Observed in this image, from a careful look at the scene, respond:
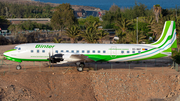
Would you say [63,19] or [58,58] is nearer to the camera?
[58,58]

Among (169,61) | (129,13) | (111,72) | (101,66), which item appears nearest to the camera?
(111,72)

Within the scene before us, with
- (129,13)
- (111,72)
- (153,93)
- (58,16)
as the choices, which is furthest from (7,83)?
(129,13)

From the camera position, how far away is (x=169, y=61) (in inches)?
1486

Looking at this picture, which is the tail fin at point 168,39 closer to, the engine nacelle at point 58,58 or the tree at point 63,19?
the engine nacelle at point 58,58

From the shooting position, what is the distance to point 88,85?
2670cm

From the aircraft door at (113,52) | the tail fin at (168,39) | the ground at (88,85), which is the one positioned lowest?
the ground at (88,85)

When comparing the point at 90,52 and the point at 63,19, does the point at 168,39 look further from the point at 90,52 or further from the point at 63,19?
the point at 63,19

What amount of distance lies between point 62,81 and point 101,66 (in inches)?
351

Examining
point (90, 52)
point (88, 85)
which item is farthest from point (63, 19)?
point (88, 85)

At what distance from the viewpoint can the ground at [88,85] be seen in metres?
24.3

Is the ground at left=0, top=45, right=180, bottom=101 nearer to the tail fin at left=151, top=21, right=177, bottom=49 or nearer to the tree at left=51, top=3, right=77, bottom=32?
the tail fin at left=151, top=21, right=177, bottom=49

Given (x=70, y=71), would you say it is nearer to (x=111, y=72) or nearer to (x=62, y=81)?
(x=62, y=81)

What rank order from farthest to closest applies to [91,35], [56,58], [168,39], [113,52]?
[91,35] < [168,39] < [113,52] < [56,58]

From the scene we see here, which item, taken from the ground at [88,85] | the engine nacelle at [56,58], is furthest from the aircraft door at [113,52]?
the engine nacelle at [56,58]
